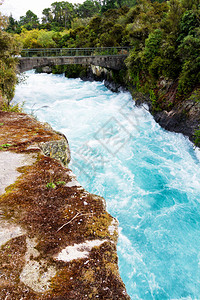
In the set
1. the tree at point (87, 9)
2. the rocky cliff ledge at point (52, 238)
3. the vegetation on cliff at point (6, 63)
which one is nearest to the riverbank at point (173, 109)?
the rocky cliff ledge at point (52, 238)

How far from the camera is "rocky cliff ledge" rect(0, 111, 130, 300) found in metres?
1.70

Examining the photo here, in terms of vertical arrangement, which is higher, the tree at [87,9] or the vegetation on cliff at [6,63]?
the tree at [87,9]

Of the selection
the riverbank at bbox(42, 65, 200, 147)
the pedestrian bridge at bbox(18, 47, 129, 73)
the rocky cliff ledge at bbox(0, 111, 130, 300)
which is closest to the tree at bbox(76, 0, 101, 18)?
the pedestrian bridge at bbox(18, 47, 129, 73)

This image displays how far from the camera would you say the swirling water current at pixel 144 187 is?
17.6 ft

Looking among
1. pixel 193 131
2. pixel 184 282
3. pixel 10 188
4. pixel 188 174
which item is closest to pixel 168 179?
pixel 188 174

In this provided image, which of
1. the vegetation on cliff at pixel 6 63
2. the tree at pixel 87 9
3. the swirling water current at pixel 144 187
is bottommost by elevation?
the swirling water current at pixel 144 187

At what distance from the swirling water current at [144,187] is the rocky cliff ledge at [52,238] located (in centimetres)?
382

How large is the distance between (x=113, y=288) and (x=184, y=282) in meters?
4.69

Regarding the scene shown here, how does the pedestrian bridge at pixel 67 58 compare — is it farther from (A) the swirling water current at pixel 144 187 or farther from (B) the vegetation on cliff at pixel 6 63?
(B) the vegetation on cliff at pixel 6 63

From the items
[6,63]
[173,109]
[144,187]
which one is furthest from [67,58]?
[144,187]

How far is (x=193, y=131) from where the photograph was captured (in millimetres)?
10867

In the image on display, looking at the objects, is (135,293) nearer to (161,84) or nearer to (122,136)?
(122,136)

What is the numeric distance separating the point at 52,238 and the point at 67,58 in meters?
19.5

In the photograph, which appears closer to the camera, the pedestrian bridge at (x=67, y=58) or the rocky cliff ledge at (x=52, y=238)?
the rocky cliff ledge at (x=52, y=238)
